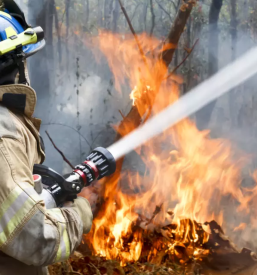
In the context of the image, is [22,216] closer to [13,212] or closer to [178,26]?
[13,212]

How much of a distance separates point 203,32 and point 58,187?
14.5ft

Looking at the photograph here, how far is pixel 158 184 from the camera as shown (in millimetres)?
5430

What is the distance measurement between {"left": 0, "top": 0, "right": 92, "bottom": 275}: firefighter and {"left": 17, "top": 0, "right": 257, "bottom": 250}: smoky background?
3.78m

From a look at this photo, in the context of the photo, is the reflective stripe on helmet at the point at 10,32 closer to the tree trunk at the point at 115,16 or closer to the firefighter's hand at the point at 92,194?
the firefighter's hand at the point at 92,194

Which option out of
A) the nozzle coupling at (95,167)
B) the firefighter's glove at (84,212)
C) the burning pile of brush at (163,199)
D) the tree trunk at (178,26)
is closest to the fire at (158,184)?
the burning pile of brush at (163,199)

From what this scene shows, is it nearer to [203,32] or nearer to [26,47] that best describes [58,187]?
[26,47]

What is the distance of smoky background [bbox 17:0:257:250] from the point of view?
5609mm

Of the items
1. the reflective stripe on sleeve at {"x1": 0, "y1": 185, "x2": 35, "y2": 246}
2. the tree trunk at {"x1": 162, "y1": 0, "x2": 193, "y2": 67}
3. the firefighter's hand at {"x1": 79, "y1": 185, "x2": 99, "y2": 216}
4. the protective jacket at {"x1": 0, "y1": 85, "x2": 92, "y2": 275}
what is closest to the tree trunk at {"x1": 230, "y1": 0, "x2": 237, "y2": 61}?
the tree trunk at {"x1": 162, "y1": 0, "x2": 193, "y2": 67}

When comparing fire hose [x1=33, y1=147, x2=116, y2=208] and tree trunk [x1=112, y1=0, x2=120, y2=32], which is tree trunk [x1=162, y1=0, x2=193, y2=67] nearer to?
tree trunk [x1=112, y1=0, x2=120, y2=32]

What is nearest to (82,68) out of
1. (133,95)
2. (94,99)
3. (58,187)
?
(94,99)

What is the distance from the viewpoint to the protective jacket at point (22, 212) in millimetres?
1513

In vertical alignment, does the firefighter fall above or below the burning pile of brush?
above

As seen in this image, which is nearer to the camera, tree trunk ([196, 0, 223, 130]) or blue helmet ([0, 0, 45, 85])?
blue helmet ([0, 0, 45, 85])

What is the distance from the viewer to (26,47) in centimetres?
207
